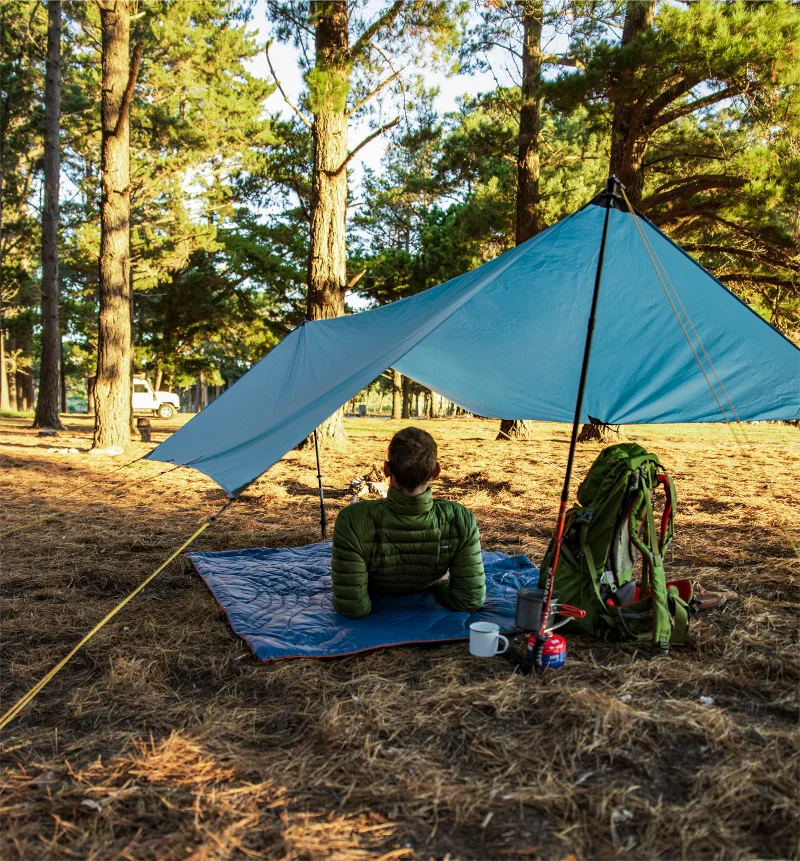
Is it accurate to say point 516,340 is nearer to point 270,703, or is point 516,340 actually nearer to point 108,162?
point 270,703

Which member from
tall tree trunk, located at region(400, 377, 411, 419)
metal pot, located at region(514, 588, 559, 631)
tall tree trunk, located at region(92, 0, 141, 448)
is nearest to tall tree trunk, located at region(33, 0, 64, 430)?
tall tree trunk, located at region(92, 0, 141, 448)

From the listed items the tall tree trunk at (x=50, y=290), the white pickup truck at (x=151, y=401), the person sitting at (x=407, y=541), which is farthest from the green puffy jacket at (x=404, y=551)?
the white pickup truck at (x=151, y=401)

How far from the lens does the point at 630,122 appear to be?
26.5 ft

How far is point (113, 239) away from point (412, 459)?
23.5ft

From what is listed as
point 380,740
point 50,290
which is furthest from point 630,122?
point 50,290

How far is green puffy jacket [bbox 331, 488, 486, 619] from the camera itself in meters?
2.84

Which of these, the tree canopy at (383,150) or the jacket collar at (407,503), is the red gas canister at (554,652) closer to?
the jacket collar at (407,503)

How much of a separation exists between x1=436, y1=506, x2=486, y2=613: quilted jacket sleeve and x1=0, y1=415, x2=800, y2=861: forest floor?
0.33 meters

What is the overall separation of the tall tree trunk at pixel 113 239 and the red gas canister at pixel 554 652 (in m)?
7.21

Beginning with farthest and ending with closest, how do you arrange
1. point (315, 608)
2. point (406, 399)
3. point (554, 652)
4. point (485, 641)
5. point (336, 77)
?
point (406, 399), point (336, 77), point (315, 608), point (485, 641), point (554, 652)

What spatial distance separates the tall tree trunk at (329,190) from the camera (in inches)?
303

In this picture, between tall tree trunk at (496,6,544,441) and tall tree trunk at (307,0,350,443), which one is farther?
tall tree trunk at (496,6,544,441)

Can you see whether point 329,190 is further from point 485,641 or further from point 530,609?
point 485,641

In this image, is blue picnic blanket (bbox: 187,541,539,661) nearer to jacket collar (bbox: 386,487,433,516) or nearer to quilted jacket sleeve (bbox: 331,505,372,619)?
quilted jacket sleeve (bbox: 331,505,372,619)
